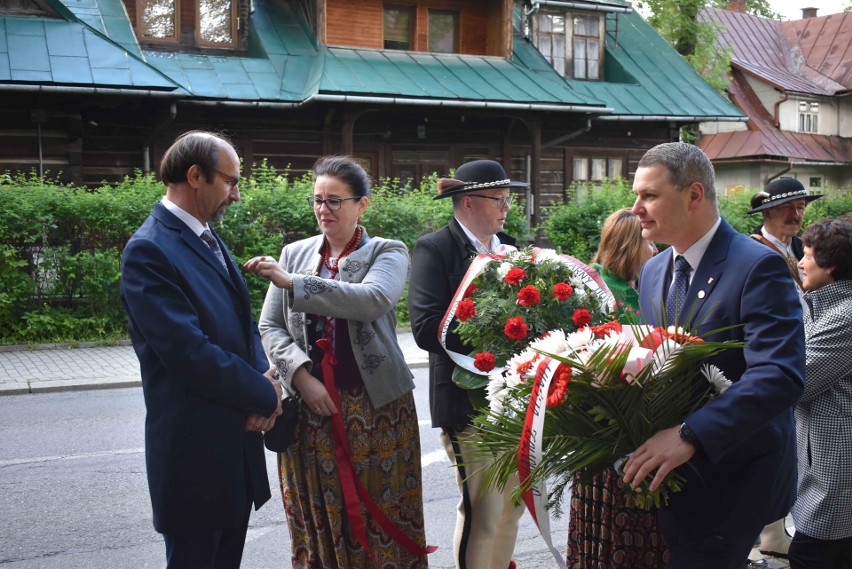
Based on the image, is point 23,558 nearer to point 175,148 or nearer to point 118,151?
point 175,148

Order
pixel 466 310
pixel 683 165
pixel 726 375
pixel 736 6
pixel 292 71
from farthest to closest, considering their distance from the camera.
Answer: pixel 736 6, pixel 292 71, pixel 466 310, pixel 683 165, pixel 726 375

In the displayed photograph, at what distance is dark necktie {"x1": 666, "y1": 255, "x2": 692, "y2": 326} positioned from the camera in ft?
8.99

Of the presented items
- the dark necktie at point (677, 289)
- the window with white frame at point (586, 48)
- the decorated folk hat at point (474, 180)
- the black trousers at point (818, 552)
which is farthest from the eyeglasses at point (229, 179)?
the window with white frame at point (586, 48)

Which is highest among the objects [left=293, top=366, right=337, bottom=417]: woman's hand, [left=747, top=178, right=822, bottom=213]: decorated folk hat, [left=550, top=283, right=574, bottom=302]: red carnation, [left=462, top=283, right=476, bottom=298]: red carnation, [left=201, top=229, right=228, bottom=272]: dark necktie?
[left=747, top=178, right=822, bottom=213]: decorated folk hat

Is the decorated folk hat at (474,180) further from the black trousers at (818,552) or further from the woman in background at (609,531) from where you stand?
the black trousers at (818,552)

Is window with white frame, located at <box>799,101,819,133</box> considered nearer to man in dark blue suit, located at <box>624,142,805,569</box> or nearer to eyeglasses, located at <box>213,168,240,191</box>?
man in dark blue suit, located at <box>624,142,805,569</box>

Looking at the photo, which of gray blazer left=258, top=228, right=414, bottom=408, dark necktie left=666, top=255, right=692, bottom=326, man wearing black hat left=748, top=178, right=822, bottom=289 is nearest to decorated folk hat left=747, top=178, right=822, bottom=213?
man wearing black hat left=748, top=178, right=822, bottom=289

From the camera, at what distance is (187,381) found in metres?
2.85

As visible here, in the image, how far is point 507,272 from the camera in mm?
3236

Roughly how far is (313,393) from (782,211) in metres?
3.67

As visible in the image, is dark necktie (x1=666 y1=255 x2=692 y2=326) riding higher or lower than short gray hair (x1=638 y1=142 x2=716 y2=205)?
lower

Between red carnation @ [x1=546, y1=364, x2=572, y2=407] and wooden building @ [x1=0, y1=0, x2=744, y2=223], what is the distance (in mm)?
14699

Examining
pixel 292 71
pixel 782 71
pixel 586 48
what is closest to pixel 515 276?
pixel 292 71

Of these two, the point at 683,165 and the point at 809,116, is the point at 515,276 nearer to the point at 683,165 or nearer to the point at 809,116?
the point at 683,165
